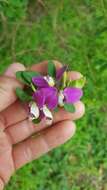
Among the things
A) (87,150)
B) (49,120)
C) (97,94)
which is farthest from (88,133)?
(49,120)

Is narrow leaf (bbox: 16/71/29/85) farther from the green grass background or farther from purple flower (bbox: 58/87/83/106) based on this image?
the green grass background

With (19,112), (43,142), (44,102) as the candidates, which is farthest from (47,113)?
(43,142)

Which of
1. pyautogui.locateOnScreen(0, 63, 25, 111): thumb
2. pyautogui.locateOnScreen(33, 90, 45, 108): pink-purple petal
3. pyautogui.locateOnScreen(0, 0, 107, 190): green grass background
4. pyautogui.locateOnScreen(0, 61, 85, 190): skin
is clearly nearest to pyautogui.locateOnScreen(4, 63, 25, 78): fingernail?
pyautogui.locateOnScreen(0, 61, 85, 190): skin

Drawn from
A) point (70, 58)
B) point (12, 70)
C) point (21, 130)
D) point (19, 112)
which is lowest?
point (70, 58)

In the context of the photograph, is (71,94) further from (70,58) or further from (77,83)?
(70,58)

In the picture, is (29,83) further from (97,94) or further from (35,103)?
(97,94)

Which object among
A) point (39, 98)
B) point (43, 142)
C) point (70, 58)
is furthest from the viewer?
point (70, 58)

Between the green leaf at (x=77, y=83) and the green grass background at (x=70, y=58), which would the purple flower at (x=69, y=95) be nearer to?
the green leaf at (x=77, y=83)
